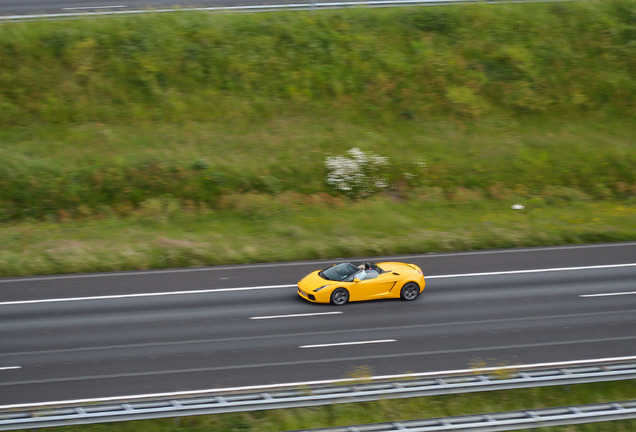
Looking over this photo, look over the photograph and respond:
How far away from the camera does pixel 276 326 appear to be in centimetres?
1492

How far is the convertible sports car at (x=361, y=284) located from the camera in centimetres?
1599

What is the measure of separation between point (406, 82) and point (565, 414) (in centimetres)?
1995

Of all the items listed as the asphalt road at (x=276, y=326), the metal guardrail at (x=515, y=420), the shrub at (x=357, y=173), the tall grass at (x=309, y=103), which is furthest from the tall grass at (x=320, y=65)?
the metal guardrail at (x=515, y=420)

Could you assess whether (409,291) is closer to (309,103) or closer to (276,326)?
(276,326)

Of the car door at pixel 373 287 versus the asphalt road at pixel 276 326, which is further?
the car door at pixel 373 287

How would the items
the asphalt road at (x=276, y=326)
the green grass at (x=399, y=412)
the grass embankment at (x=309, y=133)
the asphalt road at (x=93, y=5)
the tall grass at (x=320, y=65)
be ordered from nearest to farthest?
the green grass at (x=399, y=412)
the asphalt road at (x=276, y=326)
the grass embankment at (x=309, y=133)
the tall grass at (x=320, y=65)
the asphalt road at (x=93, y=5)

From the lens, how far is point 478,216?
75.1 feet

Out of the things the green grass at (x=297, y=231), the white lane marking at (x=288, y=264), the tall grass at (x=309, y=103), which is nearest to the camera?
the white lane marking at (x=288, y=264)

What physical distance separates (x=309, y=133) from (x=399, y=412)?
16.2 metres

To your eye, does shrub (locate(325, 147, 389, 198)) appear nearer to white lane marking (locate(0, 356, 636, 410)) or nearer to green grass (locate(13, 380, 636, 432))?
white lane marking (locate(0, 356, 636, 410))

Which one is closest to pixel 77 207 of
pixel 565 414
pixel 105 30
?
pixel 105 30

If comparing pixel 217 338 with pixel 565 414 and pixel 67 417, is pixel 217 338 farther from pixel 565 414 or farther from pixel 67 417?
pixel 565 414

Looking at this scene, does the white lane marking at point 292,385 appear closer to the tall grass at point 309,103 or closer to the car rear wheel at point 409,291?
the car rear wheel at point 409,291

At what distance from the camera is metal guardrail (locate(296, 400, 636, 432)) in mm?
10055
